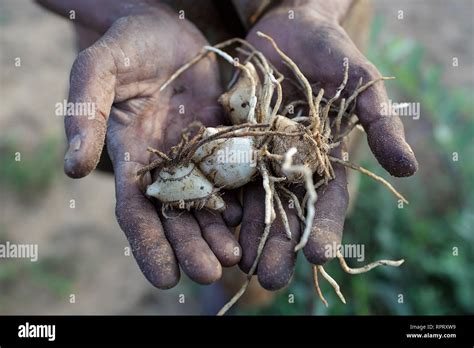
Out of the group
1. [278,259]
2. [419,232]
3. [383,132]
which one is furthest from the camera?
[419,232]

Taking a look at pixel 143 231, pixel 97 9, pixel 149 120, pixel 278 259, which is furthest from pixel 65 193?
pixel 278 259

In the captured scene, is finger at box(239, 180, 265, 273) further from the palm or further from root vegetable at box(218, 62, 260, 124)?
root vegetable at box(218, 62, 260, 124)

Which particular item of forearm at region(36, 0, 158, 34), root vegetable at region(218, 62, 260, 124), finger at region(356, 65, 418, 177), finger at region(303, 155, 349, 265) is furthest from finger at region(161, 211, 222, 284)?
forearm at region(36, 0, 158, 34)

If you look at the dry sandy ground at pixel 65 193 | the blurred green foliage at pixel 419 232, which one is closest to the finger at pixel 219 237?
the blurred green foliage at pixel 419 232

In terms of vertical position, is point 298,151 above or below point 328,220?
above

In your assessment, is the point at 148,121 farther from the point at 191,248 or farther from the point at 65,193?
the point at 65,193

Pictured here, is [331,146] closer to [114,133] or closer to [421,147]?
[114,133]

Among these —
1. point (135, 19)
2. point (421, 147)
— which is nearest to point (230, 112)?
point (135, 19)
